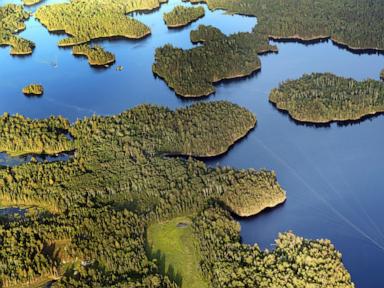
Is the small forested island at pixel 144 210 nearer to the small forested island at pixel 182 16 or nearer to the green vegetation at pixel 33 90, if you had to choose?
the green vegetation at pixel 33 90

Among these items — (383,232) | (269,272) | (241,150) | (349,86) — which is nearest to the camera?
(269,272)

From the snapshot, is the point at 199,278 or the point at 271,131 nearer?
the point at 199,278

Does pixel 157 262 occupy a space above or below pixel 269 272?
below

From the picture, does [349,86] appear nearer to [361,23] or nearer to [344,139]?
[344,139]

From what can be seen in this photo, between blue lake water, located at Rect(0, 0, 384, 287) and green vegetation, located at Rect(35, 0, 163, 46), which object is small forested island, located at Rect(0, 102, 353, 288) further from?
green vegetation, located at Rect(35, 0, 163, 46)

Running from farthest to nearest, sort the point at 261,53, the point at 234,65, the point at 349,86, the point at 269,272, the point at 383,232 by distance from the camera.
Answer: the point at 261,53 → the point at 234,65 → the point at 349,86 → the point at 383,232 → the point at 269,272

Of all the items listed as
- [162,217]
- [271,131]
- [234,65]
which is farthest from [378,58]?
[162,217]
